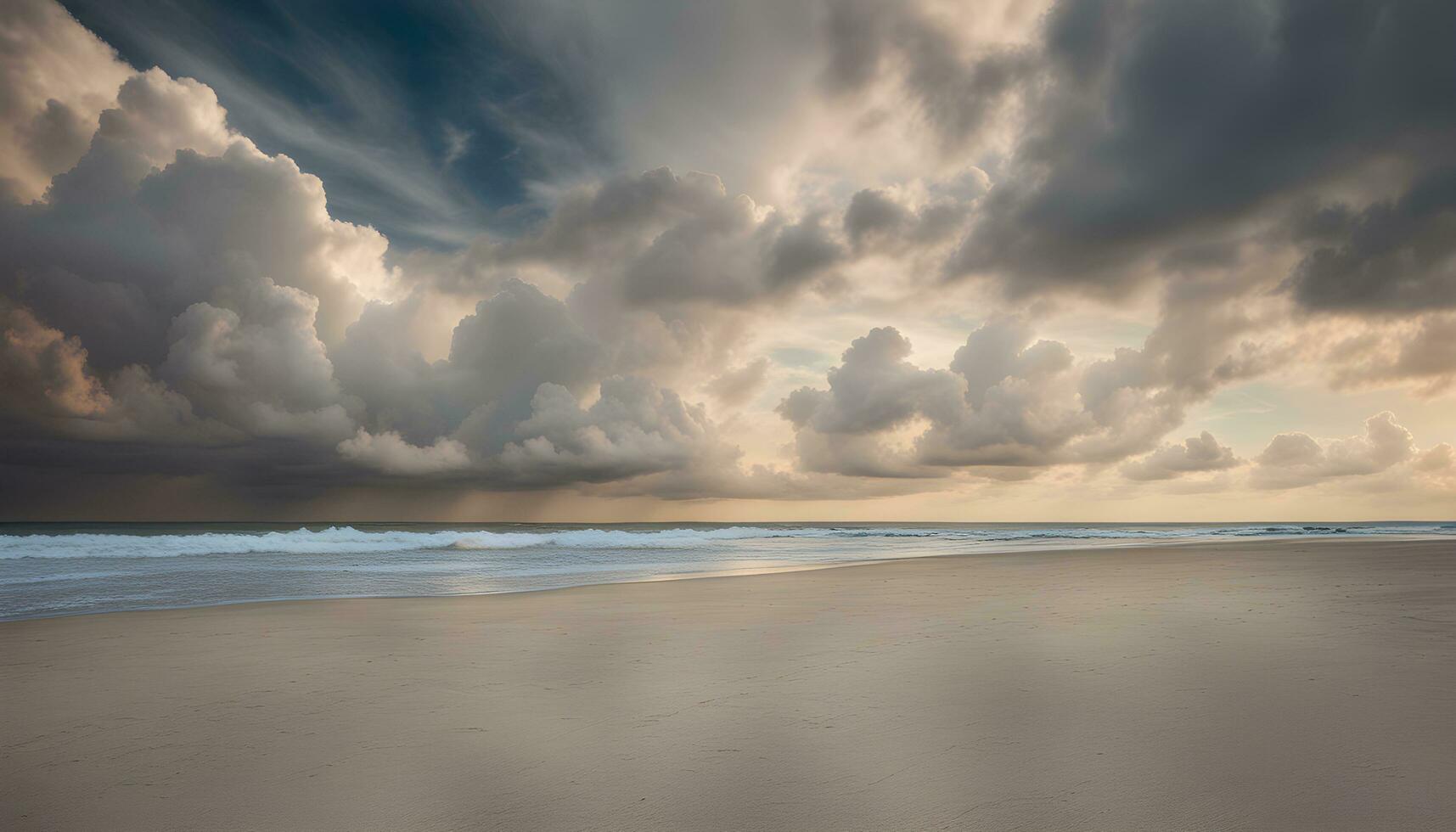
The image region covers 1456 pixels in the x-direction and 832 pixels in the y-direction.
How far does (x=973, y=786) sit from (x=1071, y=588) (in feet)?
36.9

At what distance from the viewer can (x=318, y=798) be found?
145 inches

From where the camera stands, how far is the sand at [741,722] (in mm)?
3473

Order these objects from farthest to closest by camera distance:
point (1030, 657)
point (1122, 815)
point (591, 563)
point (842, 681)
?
point (591, 563) < point (1030, 657) < point (842, 681) < point (1122, 815)

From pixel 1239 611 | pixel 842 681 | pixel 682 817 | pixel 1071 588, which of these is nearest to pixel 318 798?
pixel 682 817

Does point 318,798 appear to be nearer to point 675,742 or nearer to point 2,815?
point 2,815

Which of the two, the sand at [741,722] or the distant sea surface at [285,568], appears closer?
the sand at [741,722]

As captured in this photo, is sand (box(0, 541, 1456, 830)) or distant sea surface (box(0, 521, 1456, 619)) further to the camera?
distant sea surface (box(0, 521, 1456, 619))

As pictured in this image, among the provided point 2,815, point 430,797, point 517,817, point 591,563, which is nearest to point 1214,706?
point 517,817

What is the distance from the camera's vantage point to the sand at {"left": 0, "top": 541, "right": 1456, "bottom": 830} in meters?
3.47

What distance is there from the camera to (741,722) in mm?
4809

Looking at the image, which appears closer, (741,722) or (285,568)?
(741,722)

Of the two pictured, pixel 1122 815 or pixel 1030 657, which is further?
pixel 1030 657

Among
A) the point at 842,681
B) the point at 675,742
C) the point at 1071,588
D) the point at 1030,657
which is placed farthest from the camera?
the point at 1071,588

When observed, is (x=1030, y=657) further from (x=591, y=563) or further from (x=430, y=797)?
(x=591, y=563)
